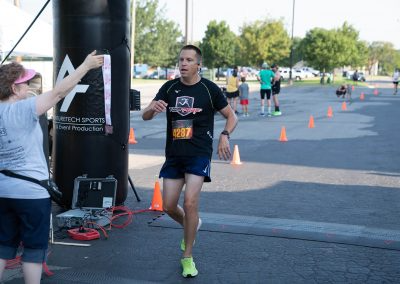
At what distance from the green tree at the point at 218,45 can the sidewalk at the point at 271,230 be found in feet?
207

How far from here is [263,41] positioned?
65.6 meters

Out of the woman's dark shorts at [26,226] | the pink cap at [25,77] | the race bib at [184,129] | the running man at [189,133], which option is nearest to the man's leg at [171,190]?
the running man at [189,133]

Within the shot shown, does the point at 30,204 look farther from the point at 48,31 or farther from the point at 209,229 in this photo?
the point at 48,31

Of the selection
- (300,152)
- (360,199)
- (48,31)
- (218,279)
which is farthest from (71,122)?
(48,31)

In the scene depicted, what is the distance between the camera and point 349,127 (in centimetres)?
1791

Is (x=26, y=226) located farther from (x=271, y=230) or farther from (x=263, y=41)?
(x=263, y=41)

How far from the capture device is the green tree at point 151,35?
7188cm

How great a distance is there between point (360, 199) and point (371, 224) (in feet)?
4.63

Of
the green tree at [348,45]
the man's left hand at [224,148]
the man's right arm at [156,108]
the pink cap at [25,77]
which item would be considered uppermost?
the green tree at [348,45]

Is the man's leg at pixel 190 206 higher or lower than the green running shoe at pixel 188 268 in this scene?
higher

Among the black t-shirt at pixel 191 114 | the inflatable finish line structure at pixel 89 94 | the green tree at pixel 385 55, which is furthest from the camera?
the green tree at pixel 385 55

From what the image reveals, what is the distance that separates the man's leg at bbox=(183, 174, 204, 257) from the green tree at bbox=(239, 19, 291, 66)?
62160mm

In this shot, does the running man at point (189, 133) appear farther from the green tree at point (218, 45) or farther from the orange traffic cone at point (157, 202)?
the green tree at point (218, 45)

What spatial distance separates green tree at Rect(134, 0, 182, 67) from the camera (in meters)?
71.9
